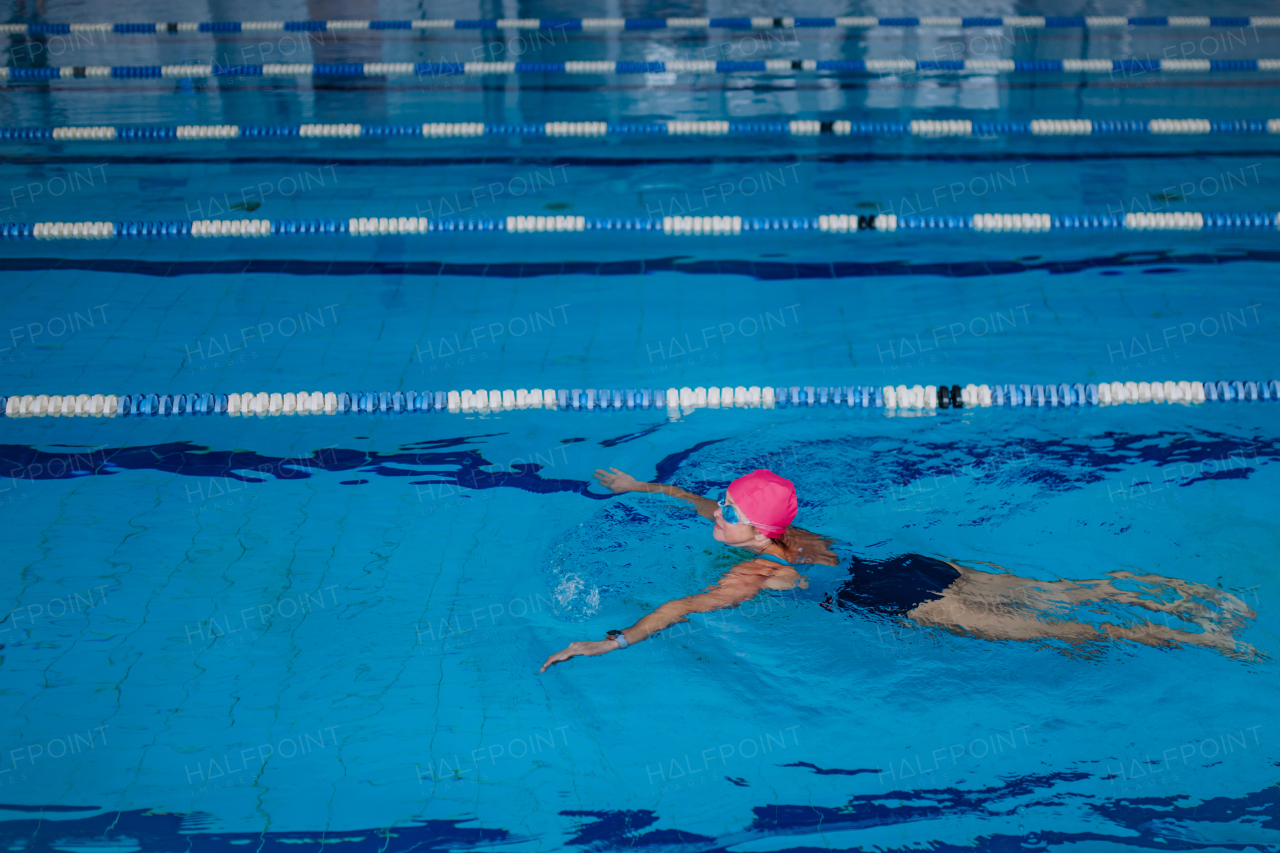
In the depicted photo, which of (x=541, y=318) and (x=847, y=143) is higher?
(x=847, y=143)

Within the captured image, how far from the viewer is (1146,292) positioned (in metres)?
4.55

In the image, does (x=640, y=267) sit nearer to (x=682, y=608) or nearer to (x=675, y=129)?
(x=675, y=129)

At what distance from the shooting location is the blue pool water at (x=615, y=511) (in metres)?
2.41

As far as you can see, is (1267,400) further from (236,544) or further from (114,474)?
(114,474)

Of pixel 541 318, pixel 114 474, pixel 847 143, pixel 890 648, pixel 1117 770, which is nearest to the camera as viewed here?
pixel 1117 770

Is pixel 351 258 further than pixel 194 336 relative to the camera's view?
Yes

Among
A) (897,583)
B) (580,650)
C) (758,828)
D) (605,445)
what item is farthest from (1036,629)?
(605,445)

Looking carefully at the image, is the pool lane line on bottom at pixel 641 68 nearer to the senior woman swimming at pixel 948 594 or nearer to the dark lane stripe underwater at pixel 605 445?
the dark lane stripe underwater at pixel 605 445

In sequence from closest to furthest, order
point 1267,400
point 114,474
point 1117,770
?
point 1117,770 → point 114,474 → point 1267,400

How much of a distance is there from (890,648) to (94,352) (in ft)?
10.8

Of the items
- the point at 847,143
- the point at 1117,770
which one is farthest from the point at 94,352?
the point at 847,143

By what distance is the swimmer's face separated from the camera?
107 inches

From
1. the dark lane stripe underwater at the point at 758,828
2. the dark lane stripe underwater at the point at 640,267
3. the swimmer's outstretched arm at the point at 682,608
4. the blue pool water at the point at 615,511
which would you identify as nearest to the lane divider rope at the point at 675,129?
the blue pool water at the point at 615,511

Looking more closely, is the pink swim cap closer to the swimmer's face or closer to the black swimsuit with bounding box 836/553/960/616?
the swimmer's face
